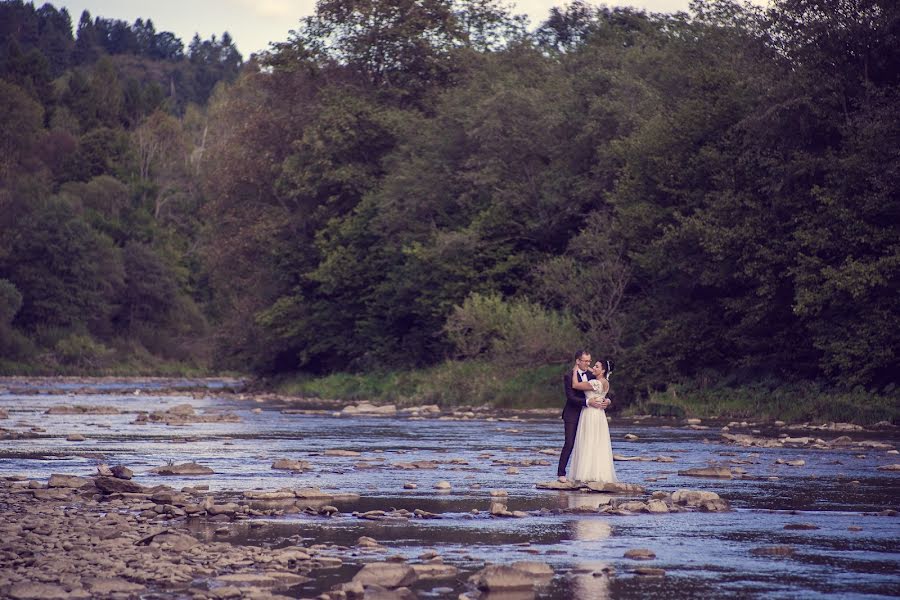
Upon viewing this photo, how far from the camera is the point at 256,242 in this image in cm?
6931

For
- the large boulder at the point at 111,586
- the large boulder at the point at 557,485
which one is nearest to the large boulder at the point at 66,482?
the large boulder at the point at 557,485

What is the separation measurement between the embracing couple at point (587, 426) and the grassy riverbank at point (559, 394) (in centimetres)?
1717

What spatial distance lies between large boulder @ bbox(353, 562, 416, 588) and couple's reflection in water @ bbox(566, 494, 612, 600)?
1.51 metres

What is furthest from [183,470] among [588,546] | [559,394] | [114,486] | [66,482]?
[559,394]

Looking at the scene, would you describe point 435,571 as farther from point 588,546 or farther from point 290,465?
point 290,465

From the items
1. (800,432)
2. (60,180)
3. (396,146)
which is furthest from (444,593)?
(60,180)

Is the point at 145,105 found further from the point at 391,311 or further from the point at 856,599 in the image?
the point at 856,599

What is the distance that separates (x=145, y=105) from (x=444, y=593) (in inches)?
5712

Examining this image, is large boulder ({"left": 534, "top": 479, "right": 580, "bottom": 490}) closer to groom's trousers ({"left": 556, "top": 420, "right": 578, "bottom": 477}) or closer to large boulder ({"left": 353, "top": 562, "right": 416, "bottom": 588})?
groom's trousers ({"left": 556, "top": 420, "right": 578, "bottom": 477})

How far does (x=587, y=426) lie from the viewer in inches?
825

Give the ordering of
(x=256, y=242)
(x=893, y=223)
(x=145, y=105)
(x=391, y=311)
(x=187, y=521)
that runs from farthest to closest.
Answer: (x=145, y=105)
(x=256, y=242)
(x=391, y=311)
(x=893, y=223)
(x=187, y=521)

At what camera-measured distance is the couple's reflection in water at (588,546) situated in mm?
11711

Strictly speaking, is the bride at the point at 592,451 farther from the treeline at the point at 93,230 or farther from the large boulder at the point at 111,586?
the treeline at the point at 93,230

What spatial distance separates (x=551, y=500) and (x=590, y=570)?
618cm
